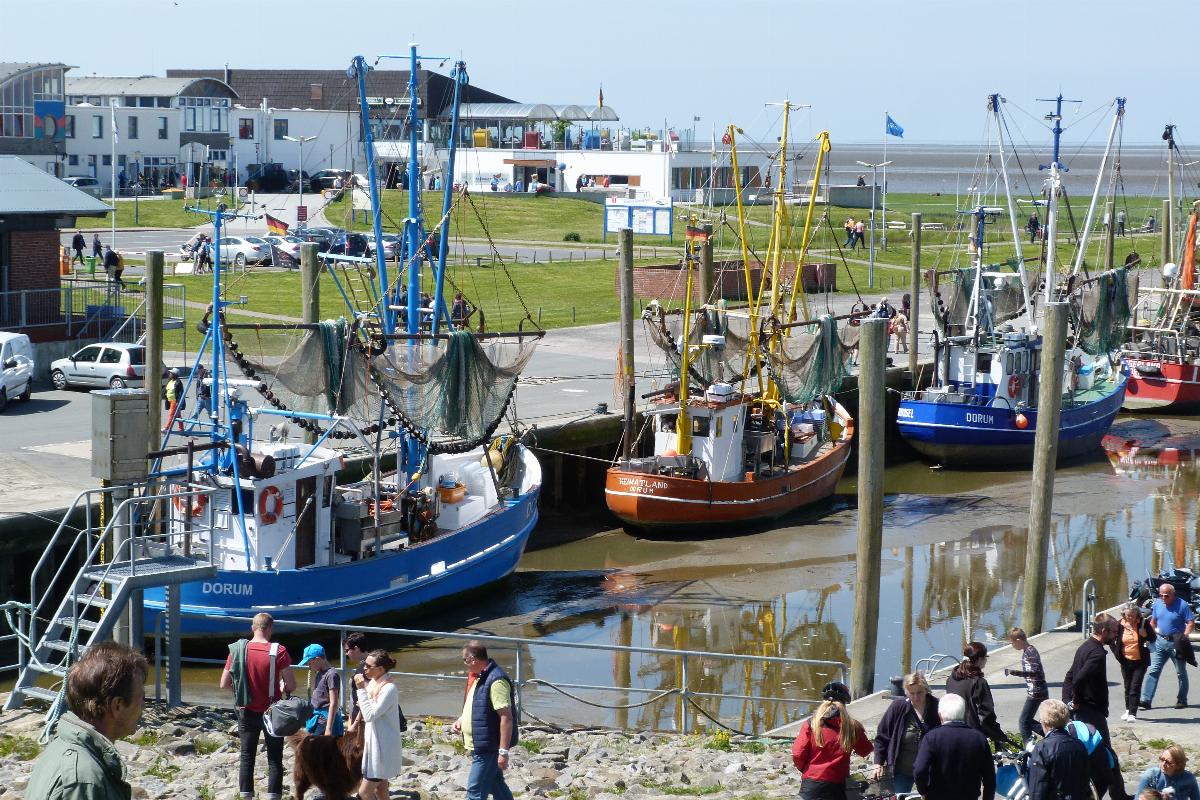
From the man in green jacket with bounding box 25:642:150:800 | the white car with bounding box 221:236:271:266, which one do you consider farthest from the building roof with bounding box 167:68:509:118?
the man in green jacket with bounding box 25:642:150:800

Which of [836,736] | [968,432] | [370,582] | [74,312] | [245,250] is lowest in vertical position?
[370,582]

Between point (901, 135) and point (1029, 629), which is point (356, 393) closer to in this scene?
point (1029, 629)

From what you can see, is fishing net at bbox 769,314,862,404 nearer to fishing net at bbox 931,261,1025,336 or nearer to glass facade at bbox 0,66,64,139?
fishing net at bbox 931,261,1025,336

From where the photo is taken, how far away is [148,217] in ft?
224

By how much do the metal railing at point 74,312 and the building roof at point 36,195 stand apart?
5.80 feet

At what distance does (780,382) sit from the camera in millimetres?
31562

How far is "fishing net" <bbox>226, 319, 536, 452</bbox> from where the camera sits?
23.2 metres

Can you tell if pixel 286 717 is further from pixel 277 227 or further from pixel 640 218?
pixel 640 218

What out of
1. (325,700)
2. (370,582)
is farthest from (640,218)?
(325,700)

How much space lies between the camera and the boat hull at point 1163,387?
4369cm

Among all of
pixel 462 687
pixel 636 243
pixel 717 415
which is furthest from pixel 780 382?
pixel 636 243

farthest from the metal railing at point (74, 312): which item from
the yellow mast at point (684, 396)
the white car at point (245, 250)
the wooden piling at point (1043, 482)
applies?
the wooden piling at point (1043, 482)

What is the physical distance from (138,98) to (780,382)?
194ft

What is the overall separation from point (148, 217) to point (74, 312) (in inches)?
1276
